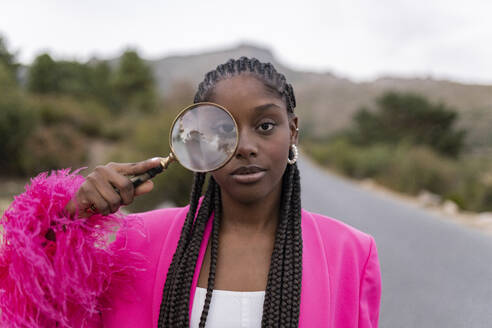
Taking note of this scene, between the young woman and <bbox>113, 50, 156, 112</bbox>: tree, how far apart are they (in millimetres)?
39246

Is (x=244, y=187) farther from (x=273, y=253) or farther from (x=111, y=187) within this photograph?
(x=111, y=187)

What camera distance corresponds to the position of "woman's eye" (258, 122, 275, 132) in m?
1.49

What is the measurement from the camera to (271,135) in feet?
4.91

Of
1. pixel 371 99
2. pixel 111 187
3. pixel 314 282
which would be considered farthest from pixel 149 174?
pixel 371 99

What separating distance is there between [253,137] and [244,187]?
20 cm

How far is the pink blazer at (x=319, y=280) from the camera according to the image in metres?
1.51

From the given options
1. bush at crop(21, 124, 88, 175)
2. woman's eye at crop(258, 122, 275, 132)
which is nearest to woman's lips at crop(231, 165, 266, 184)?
woman's eye at crop(258, 122, 275, 132)

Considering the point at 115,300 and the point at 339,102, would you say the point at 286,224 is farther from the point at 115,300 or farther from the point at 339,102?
the point at 339,102

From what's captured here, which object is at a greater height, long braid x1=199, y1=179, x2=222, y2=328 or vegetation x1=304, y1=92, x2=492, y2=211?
long braid x1=199, y1=179, x2=222, y2=328

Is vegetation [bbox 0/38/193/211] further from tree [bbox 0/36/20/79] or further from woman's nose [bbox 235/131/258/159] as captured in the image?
woman's nose [bbox 235/131/258/159]

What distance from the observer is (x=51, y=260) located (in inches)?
54.6

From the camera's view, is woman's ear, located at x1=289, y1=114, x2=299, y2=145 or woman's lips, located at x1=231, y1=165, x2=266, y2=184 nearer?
woman's lips, located at x1=231, y1=165, x2=266, y2=184

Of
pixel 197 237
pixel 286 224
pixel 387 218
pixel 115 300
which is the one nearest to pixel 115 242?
pixel 115 300

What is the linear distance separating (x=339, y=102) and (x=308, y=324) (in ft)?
269
